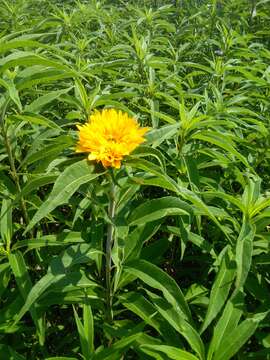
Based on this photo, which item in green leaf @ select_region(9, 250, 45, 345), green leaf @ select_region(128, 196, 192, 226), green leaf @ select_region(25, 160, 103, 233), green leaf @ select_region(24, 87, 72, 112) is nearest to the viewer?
green leaf @ select_region(25, 160, 103, 233)

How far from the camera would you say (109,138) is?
132 cm

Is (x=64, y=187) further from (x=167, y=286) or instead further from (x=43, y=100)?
(x=43, y=100)

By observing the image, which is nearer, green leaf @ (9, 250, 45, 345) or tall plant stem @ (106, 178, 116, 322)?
tall plant stem @ (106, 178, 116, 322)

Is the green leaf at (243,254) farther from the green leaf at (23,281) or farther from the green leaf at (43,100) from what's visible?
the green leaf at (43,100)

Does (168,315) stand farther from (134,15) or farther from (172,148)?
(134,15)

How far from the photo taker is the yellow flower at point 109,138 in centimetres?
126

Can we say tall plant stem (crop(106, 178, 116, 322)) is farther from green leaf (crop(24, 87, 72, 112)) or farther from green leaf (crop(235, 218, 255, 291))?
green leaf (crop(24, 87, 72, 112))

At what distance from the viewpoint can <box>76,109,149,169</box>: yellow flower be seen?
4.13 ft

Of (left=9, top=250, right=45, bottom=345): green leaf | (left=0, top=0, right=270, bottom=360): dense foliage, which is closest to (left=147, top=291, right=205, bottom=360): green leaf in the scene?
(left=0, top=0, right=270, bottom=360): dense foliage

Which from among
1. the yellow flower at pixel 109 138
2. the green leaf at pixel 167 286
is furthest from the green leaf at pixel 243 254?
the yellow flower at pixel 109 138

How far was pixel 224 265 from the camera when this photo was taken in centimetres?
164

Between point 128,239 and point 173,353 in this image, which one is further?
point 128,239

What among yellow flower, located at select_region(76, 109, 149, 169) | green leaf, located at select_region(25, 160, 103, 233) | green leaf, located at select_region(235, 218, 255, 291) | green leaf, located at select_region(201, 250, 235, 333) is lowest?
green leaf, located at select_region(201, 250, 235, 333)

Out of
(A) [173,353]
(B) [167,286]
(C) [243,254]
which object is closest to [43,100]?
(B) [167,286]
